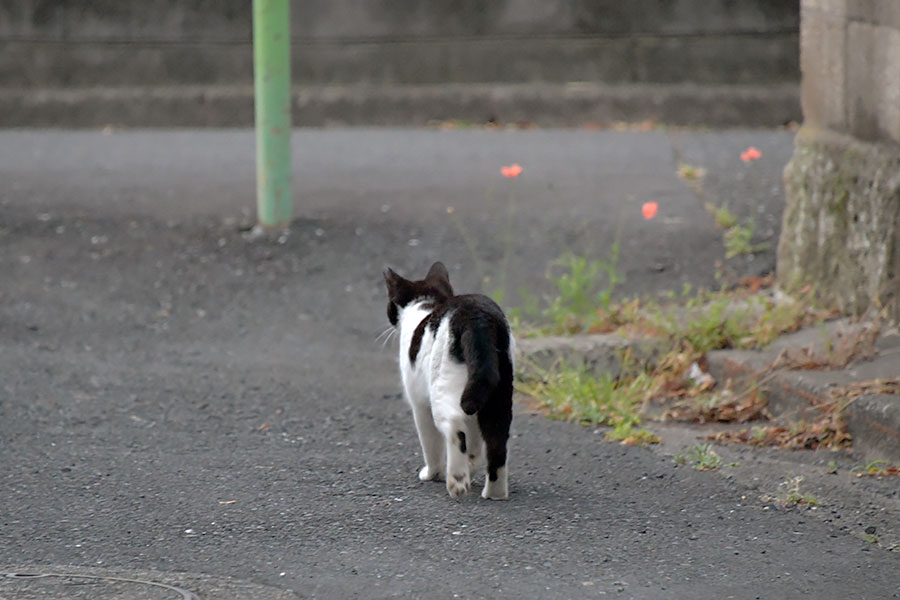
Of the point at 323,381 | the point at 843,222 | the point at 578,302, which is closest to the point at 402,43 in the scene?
the point at 578,302

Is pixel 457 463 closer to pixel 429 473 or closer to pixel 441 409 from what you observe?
pixel 441 409

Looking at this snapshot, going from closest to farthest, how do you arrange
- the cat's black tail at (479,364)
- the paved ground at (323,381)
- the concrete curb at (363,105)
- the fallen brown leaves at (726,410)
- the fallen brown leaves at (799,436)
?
the paved ground at (323,381), the cat's black tail at (479,364), the fallen brown leaves at (799,436), the fallen brown leaves at (726,410), the concrete curb at (363,105)

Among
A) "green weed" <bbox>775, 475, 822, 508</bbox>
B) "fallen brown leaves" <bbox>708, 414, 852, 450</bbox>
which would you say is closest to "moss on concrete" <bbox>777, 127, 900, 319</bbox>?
"fallen brown leaves" <bbox>708, 414, 852, 450</bbox>

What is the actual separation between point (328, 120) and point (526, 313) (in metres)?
5.54

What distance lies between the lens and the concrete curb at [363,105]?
37.7 ft

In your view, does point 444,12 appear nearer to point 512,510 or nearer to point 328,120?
point 328,120

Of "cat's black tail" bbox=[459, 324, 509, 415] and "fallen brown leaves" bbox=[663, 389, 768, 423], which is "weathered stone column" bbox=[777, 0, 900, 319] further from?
"cat's black tail" bbox=[459, 324, 509, 415]

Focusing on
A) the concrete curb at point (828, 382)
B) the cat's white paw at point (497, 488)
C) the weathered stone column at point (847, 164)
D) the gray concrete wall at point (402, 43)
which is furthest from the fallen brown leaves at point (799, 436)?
the gray concrete wall at point (402, 43)

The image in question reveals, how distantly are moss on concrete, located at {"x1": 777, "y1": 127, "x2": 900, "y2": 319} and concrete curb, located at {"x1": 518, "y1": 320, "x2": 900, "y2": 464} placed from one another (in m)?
0.25

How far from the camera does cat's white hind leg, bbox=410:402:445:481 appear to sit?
4305 mm

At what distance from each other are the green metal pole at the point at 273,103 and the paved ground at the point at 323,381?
0.31 meters

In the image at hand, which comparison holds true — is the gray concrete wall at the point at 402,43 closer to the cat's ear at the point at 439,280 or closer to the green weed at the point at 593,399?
the green weed at the point at 593,399

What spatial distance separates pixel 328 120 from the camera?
38.5ft

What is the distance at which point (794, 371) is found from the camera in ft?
17.4
